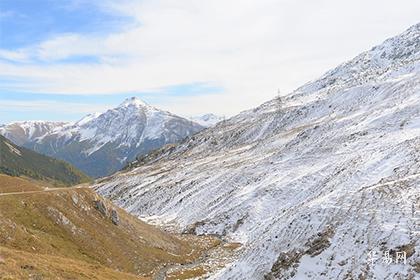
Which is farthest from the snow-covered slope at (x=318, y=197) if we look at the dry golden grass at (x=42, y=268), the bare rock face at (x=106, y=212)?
→ the bare rock face at (x=106, y=212)

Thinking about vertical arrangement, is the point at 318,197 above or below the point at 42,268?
below

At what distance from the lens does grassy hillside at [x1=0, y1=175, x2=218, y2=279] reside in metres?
44.0

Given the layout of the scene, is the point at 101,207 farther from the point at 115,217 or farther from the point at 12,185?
the point at 12,185

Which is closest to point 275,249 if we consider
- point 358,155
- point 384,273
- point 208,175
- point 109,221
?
point 384,273

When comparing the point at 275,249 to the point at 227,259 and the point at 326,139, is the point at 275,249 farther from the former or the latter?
the point at 326,139

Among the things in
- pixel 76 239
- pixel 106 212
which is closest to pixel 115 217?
pixel 106 212

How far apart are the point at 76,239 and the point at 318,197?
34.1 metres

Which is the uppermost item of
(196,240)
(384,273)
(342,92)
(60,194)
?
(342,92)

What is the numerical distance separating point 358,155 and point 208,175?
5450cm

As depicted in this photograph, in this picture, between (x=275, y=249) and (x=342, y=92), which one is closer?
(x=275, y=249)

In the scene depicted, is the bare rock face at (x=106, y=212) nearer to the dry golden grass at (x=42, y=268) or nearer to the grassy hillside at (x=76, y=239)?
the grassy hillside at (x=76, y=239)

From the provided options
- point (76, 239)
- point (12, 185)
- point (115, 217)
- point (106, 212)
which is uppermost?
point (12, 185)

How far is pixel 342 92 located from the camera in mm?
192375

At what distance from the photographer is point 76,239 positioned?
190ft
